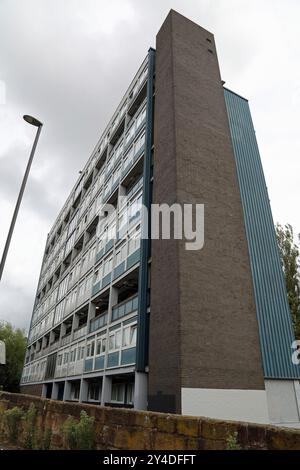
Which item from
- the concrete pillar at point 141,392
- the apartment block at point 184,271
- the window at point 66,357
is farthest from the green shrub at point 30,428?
the window at point 66,357

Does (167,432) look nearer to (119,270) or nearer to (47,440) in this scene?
(47,440)

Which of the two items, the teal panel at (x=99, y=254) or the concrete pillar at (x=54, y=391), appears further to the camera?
the concrete pillar at (x=54, y=391)

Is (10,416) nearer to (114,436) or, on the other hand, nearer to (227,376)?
(114,436)

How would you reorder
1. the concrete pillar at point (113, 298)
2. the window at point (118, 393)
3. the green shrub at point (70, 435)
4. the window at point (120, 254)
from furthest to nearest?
the window at point (120, 254)
the concrete pillar at point (113, 298)
the window at point (118, 393)
the green shrub at point (70, 435)

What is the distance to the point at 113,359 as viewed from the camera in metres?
18.9

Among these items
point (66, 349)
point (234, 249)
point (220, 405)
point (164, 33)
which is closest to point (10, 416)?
point (220, 405)

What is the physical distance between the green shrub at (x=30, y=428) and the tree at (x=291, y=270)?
19758 mm

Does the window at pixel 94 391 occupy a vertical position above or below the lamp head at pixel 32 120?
below

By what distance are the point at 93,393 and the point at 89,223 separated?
14829 mm

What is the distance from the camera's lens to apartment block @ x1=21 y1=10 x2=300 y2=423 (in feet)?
49.0

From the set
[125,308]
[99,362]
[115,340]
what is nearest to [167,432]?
[125,308]

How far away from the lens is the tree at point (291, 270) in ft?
82.0

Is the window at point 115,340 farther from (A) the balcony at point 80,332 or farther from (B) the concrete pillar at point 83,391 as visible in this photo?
(A) the balcony at point 80,332

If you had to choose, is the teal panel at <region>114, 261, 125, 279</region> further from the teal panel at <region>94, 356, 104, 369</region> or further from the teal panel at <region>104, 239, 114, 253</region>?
the teal panel at <region>94, 356, 104, 369</region>
